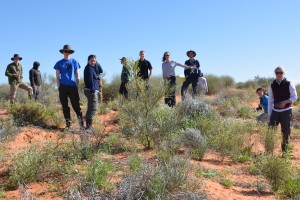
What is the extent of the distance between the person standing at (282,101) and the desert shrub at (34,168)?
13.9ft

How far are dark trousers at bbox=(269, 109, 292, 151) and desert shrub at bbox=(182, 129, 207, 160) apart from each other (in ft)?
4.79

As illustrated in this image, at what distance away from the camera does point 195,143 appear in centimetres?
714

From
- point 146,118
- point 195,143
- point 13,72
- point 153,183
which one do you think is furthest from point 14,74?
point 153,183

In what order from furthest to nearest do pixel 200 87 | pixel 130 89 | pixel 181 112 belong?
pixel 200 87 < pixel 181 112 < pixel 130 89

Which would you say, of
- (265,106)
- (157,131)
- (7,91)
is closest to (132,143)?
(157,131)

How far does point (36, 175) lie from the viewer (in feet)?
17.3

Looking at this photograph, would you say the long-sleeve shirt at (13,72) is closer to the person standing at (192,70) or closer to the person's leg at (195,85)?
the person standing at (192,70)

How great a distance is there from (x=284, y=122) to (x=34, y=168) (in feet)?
15.5

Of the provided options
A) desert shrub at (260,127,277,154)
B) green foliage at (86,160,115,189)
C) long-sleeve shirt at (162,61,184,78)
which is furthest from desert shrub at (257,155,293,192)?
long-sleeve shirt at (162,61,184,78)

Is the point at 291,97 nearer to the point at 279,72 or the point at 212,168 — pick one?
the point at 279,72

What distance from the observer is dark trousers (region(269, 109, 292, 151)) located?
24.4 ft

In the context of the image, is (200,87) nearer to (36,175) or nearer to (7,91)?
(36,175)

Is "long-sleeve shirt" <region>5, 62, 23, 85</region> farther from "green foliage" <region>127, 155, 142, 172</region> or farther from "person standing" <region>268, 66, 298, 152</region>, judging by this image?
"person standing" <region>268, 66, 298, 152</region>

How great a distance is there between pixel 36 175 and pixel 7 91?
1354 cm
